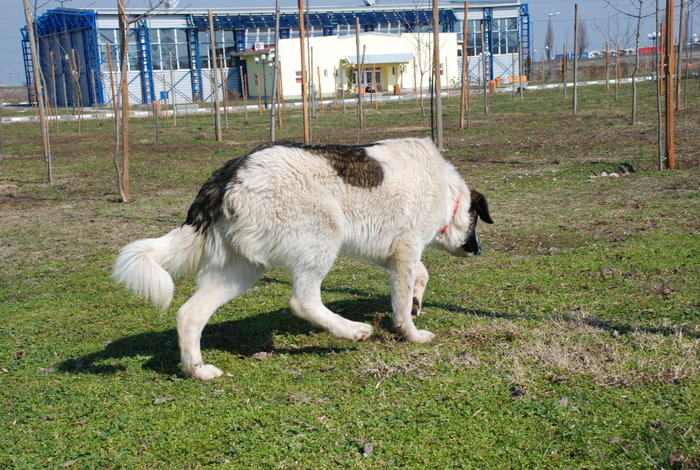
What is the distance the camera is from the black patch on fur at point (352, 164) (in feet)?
16.7

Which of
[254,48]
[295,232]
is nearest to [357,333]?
[295,232]

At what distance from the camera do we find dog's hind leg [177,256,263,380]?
15.5 ft

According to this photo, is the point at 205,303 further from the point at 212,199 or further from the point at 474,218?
the point at 474,218

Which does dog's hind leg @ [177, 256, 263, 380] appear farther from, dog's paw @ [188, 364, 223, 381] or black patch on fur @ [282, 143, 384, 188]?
black patch on fur @ [282, 143, 384, 188]

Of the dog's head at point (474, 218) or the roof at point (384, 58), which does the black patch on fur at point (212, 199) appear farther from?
the roof at point (384, 58)

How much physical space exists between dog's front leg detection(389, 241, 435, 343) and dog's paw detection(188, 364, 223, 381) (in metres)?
1.50

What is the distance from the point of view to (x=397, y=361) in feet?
15.8

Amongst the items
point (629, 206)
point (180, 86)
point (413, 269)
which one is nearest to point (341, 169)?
point (413, 269)

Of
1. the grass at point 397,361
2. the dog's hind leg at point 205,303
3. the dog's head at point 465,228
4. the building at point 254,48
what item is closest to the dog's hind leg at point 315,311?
the grass at point 397,361

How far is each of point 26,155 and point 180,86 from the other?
41.2 metres

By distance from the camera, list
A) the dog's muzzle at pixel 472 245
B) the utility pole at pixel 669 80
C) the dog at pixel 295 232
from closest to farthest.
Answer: the dog at pixel 295 232
the dog's muzzle at pixel 472 245
the utility pole at pixel 669 80

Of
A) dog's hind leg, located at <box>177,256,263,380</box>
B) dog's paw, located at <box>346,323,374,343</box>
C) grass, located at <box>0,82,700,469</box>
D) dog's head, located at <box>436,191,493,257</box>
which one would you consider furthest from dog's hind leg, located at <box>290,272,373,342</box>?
dog's head, located at <box>436,191,493,257</box>

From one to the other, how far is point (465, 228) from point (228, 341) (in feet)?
7.77

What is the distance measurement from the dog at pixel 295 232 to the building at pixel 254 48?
5211 cm
